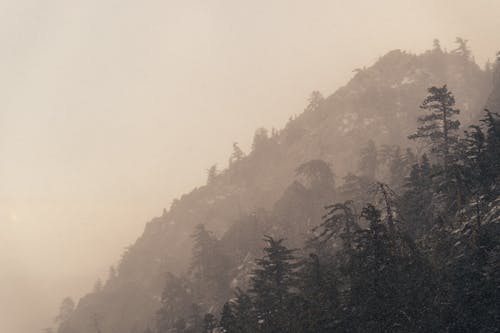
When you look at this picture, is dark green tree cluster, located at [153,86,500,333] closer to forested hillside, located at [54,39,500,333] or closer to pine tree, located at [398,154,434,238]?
forested hillside, located at [54,39,500,333]

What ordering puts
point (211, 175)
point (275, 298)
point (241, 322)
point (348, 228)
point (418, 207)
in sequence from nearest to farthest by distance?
point (241, 322), point (275, 298), point (348, 228), point (418, 207), point (211, 175)

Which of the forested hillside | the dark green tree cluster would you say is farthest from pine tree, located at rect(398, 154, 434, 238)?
the dark green tree cluster

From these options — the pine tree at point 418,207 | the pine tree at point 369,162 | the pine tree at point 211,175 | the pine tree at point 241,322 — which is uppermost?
the pine tree at point 211,175

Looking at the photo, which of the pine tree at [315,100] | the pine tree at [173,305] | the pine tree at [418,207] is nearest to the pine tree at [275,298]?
the pine tree at [418,207]

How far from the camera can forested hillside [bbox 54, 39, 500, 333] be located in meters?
23.7

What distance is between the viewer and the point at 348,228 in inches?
1371

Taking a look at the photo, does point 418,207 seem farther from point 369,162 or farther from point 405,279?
point 369,162

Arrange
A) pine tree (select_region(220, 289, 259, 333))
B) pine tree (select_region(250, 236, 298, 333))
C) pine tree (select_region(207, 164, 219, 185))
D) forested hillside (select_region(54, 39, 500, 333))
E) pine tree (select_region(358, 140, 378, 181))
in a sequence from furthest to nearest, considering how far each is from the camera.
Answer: pine tree (select_region(207, 164, 219, 185))
pine tree (select_region(358, 140, 378, 181))
pine tree (select_region(220, 289, 259, 333))
pine tree (select_region(250, 236, 298, 333))
forested hillside (select_region(54, 39, 500, 333))

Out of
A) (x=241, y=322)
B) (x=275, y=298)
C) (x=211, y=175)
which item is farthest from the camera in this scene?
(x=211, y=175)

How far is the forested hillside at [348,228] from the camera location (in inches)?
933

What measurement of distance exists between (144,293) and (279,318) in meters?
82.8

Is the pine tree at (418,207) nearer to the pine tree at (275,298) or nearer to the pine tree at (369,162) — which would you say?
the pine tree at (275,298)

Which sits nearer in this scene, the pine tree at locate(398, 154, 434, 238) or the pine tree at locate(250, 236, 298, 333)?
the pine tree at locate(250, 236, 298, 333)

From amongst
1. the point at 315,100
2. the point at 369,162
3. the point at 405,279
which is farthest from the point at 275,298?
the point at 315,100
